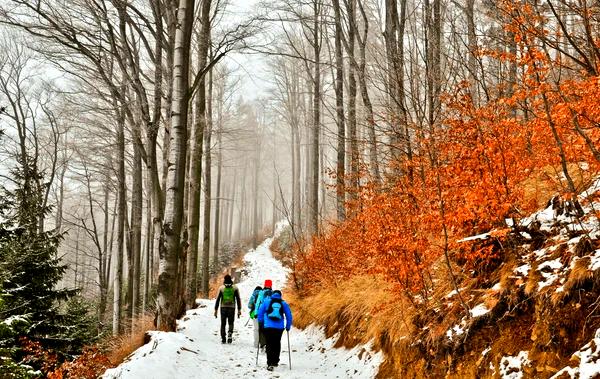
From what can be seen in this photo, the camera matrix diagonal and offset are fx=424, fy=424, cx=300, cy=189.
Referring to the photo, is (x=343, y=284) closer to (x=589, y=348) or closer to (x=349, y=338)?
(x=349, y=338)

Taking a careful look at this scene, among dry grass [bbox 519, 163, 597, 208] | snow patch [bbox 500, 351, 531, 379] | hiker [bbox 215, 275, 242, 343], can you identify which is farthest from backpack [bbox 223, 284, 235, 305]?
snow patch [bbox 500, 351, 531, 379]

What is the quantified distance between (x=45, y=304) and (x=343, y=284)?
7.05 meters

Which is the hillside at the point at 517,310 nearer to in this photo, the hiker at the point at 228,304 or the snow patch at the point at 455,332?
the snow patch at the point at 455,332

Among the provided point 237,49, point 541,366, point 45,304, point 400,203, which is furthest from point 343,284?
point 45,304

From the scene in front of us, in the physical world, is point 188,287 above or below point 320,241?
below

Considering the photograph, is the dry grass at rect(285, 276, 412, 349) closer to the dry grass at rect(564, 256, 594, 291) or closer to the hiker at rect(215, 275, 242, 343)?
the hiker at rect(215, 275, 242, 343)

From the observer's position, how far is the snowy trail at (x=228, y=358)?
6.09 m

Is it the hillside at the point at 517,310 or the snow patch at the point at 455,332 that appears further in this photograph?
the snow patch at the point at 455,332

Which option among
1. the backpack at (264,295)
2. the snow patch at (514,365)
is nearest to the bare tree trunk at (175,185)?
the backpack at (264,295)

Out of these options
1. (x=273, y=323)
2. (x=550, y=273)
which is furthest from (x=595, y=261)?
(x=273, y=323)

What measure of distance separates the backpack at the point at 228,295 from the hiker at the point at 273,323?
1862 mm

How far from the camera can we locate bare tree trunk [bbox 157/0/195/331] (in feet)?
26.2

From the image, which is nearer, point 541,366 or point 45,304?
point 541,366

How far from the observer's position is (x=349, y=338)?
7.25 meters
